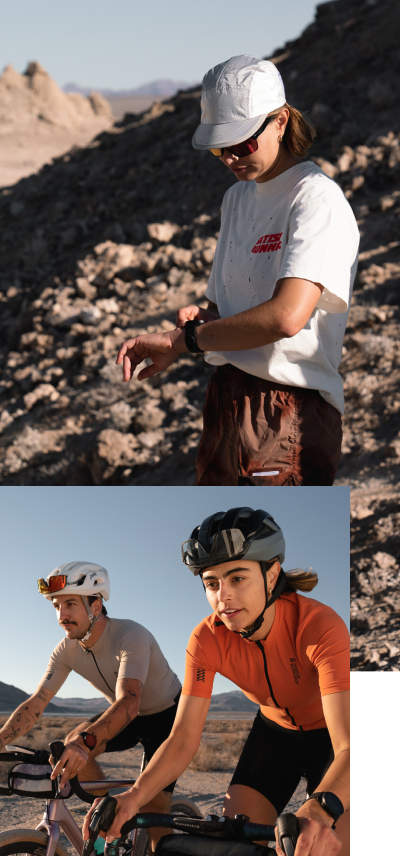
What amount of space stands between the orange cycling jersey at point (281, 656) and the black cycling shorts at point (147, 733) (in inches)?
6.2

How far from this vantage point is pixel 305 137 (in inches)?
97.8

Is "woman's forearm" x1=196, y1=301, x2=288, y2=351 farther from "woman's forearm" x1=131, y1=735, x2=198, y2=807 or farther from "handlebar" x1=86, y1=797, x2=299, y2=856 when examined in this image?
"handlebar" x1=86, y1=797, x2=299, y2=856

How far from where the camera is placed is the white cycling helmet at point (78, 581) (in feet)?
7.73

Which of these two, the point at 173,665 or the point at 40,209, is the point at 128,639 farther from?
the point at 40,209

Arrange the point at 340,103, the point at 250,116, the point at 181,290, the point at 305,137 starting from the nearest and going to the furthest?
the point at 250,116, the point at 305,137, the point at 181,290, the point at 340,103

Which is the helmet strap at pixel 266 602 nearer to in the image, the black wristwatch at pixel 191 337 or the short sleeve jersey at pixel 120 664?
the short sleeve jersey at pixel 120 664

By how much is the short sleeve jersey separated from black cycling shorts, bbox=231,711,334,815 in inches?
11.5

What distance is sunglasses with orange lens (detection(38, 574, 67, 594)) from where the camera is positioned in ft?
7.79

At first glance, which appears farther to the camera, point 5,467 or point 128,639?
point 5,467

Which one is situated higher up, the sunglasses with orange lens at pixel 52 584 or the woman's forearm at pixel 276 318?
the woman's forearm at pixel 276 318

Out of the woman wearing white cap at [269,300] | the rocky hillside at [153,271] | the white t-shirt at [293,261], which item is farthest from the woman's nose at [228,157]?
the rocky hillside at [153,271]

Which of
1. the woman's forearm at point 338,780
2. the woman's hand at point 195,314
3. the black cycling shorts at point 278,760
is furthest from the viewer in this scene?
the woman's hand at point 195,314

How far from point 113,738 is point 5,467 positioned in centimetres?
671

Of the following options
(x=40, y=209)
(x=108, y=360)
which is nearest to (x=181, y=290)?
(x=108, y=360)
